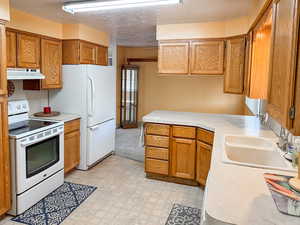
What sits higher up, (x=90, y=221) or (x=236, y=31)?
(x=236, y=31)

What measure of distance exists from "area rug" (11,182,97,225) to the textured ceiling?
2.26m

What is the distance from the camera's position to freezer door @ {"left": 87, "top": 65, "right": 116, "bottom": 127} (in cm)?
370

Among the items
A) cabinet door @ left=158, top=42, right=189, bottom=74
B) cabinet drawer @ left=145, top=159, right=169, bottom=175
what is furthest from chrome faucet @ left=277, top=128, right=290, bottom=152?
cabinet door @ left=158, top=42, right=189, bottom=74

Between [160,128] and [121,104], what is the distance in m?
3.69

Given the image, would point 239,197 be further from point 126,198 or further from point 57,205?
point 57,205

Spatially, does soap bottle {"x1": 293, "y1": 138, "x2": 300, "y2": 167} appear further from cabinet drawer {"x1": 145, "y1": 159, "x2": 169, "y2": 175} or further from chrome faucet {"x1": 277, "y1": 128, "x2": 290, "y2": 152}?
cabinet drawer {"x1": 145, "y1": 159, "x2": 169, "y2": 175}

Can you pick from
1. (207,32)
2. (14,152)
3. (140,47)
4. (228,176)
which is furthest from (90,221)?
(140,47)

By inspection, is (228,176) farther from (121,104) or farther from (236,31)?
(121,104)

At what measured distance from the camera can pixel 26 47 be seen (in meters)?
3.08

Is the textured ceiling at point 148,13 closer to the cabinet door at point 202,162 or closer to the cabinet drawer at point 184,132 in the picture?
the cabinet drawer at point 184,132

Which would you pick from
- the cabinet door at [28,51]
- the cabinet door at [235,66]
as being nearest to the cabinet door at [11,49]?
the cabinet door at [28,51]

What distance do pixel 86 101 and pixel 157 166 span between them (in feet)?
4.75

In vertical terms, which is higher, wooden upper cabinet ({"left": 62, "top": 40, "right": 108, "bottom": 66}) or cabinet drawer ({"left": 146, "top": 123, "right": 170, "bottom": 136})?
wooden upper cabinet ({"left": 62, "top": 40, "right": 108, "bottom": 66})

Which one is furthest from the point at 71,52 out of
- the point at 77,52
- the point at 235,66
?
the point at 235,66
